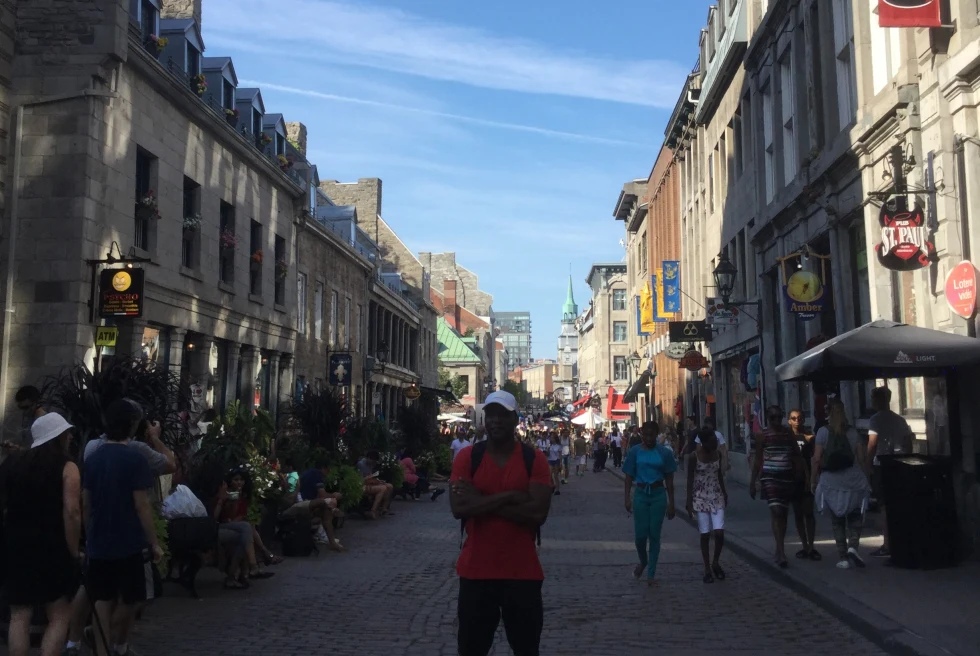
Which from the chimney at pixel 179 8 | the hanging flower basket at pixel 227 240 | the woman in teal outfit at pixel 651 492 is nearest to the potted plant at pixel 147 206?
the hanging flower basket at pixel 227 240

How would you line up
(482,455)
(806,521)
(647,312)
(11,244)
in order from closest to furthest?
Result: 1. (482,455)
2. (806,521)
3. (11,244)
4. (647,312)

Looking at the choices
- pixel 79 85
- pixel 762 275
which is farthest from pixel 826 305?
pixel 79 85

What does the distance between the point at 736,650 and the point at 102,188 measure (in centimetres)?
1312

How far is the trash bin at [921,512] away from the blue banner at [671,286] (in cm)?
2635

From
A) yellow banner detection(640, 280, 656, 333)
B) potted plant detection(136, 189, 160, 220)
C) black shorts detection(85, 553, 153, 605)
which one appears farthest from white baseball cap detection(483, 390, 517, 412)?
yellow banner detection(640, 280, 656, 333)

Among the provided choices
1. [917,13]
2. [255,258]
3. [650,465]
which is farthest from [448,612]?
[255,258]

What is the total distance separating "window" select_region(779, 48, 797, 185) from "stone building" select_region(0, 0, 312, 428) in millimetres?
12133

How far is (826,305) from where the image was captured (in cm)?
1847

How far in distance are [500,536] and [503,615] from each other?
0.39 meters

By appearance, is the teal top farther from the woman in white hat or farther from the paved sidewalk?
the woman in white hat

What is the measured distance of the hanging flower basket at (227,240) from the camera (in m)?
22.7

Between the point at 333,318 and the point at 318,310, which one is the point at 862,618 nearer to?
the point at 318,310

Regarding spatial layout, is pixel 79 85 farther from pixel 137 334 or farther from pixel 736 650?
pixel 736 650

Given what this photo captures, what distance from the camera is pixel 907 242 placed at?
1260cm
